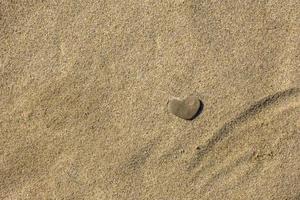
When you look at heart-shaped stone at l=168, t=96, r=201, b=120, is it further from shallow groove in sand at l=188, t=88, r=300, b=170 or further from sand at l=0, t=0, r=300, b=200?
shallow groove in sand at l=188, t=88, r=300, b=170

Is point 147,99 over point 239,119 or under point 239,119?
over

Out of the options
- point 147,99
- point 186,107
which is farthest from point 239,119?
point 147,99

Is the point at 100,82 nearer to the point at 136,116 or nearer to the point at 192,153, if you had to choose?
the point at 136,116

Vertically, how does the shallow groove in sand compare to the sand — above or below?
below

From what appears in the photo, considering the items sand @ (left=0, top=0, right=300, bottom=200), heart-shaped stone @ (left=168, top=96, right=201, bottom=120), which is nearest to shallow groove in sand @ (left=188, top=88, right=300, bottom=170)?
sand @ (left=0, top=0, right=300, bottom=200)

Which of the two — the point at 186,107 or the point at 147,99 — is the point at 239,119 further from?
the point at 147,99

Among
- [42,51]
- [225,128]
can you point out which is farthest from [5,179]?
[225,128]
